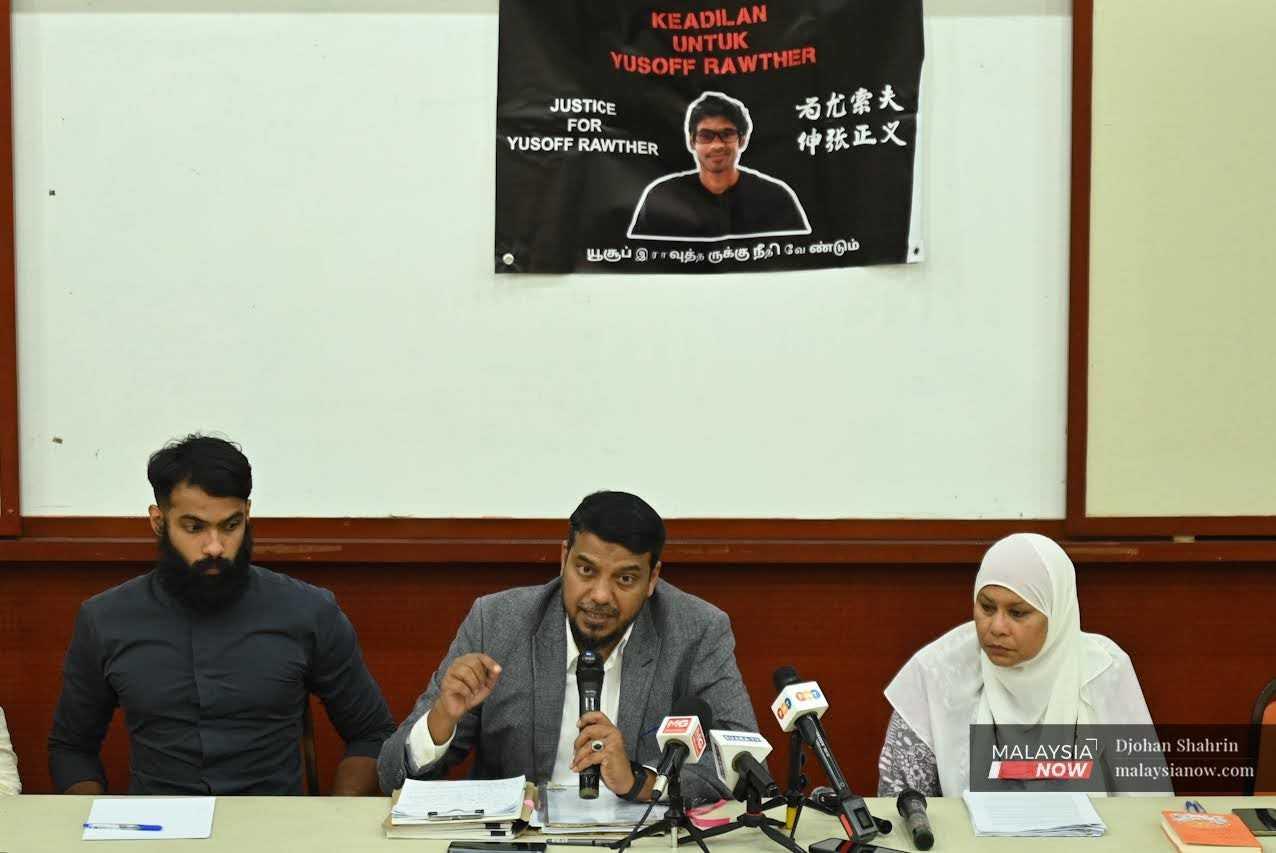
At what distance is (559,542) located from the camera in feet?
12.7

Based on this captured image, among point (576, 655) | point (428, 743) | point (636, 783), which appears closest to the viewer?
point (636, 783)

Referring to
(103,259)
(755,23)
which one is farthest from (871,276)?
(103,259)

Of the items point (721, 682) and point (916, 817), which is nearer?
point (916, 817)

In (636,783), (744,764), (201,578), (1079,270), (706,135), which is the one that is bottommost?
(636,783)

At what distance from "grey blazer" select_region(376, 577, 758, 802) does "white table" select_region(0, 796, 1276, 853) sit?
1.04 ft

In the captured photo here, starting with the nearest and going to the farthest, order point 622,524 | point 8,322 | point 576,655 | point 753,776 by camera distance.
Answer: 1. point 753,776
2. point 622,524
3. point 576,655
4. point 8,322

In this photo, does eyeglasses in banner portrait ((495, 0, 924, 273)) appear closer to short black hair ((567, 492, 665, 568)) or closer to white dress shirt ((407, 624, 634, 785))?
short black hair ((567, 492, 665, 568))

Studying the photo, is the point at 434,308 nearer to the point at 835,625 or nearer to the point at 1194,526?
the point at 835,625

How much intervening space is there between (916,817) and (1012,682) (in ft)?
2.11

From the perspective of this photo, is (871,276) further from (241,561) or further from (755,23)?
(241,561)

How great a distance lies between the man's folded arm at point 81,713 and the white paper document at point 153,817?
511 millimetres

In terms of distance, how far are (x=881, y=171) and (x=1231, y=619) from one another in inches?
68.3

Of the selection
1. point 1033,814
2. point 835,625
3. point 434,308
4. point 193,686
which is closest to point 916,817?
point 1033,814

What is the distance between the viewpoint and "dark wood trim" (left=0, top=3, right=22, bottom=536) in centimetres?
374
